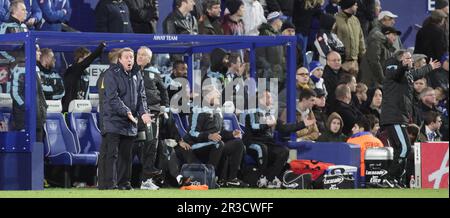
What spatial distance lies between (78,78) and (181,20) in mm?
2487

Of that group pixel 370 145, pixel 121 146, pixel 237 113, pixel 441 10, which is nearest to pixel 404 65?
pixel 370 145

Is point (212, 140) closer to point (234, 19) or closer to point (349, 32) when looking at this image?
point (234, 19)

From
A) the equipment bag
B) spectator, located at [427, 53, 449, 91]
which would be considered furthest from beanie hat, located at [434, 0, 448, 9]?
the equipment bag

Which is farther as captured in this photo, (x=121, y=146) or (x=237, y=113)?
(x=237, y=113)

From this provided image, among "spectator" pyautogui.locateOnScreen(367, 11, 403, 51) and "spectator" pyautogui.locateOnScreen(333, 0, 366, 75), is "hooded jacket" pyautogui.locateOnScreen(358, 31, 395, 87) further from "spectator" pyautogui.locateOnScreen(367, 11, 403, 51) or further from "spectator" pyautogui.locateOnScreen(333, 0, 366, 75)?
"spectator" pyautogui.locateOnScreen(367, 11, 403, 51)

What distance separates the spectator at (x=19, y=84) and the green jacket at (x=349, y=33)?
6.94 metres

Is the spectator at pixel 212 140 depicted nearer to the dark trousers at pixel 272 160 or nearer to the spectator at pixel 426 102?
the dark trousers at pixel 272 160

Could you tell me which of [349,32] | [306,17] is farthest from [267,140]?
[349,32]

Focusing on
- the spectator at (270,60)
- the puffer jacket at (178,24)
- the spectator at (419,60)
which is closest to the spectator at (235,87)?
the spectator at (270,60)

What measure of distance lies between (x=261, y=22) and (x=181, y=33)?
2.13 metres

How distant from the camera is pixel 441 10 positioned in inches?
1072

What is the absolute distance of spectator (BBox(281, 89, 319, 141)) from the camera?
22.1m
